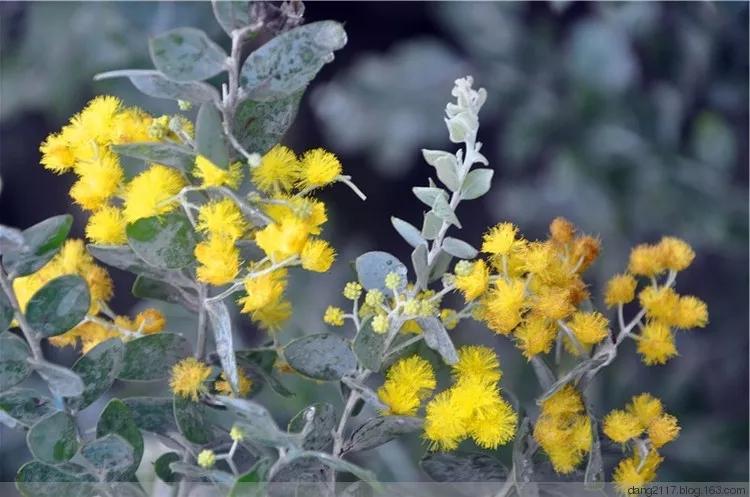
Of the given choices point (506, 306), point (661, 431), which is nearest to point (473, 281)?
point (506, 306)

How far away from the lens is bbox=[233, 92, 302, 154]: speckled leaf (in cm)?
36

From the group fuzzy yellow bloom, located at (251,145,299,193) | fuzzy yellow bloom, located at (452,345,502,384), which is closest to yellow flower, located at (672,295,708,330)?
fuzzy yellow bloom, located at (452,345,502,384)

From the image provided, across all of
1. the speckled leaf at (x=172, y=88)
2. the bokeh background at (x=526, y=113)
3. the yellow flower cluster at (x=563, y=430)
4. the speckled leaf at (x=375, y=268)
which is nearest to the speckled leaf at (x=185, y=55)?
the speckled leaf at (x=172, y=88)

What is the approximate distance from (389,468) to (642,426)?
23 centimetres

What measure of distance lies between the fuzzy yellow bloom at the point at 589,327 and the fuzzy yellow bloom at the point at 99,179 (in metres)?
0.22

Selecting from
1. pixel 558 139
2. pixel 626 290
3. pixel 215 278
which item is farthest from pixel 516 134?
pixel 215 278

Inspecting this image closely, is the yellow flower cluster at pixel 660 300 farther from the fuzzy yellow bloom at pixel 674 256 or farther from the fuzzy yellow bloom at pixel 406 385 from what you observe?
the fuzzy yellow bloom at pixel 406 385

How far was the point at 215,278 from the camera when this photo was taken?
0.34 m

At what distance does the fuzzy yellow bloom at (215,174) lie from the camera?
33cm

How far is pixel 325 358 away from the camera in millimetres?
383

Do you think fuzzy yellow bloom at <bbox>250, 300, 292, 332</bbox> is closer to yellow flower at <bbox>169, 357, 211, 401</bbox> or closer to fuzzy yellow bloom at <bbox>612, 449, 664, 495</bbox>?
yellow flower at <bbox>169, 357, 211, 401</bbox>

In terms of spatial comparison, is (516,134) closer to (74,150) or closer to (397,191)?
(397,191)

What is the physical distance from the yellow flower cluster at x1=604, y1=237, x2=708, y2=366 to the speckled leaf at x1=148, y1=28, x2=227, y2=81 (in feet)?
0.76

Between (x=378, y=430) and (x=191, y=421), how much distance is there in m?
0.09
